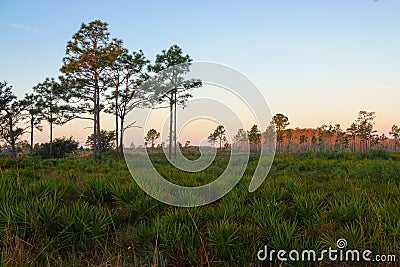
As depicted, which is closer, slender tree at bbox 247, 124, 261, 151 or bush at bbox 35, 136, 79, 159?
slender tree at bbox 247, 124, 261, 151

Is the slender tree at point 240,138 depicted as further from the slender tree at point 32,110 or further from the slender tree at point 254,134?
the slender tree at point 32,110

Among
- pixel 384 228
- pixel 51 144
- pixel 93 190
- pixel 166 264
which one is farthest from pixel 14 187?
pixel 51 144

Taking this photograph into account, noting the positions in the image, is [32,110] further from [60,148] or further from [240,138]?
[240,138]

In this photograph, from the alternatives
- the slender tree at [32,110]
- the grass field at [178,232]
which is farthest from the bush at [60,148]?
the grass field at [178,232]

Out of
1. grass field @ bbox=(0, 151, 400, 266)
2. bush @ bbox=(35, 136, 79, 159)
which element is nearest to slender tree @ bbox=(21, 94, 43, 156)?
bush @ bbox=(35, 136, 79, 159)

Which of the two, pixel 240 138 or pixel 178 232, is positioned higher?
pixel 240 138

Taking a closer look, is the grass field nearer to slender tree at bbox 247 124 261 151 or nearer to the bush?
slender tree at bbox 247 124 261 151

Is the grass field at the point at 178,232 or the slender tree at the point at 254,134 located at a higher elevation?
the slender tree at the point at 254,134

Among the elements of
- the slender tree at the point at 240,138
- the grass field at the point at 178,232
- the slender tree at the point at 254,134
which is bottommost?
the grass field at the point at 178,232

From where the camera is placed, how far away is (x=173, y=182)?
22.0 ft

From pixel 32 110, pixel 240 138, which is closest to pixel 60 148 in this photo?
pixel 32 110

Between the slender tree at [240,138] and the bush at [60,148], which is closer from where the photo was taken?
the slender tree at [240,138]

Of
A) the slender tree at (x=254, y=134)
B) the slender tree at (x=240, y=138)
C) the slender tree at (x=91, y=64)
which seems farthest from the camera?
the slender tree at (x=91, y=64)

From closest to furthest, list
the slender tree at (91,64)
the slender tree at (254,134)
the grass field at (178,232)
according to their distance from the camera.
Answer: the grass field at (178,232), the slender tree at (254,134), the slender tree at (91,64)
